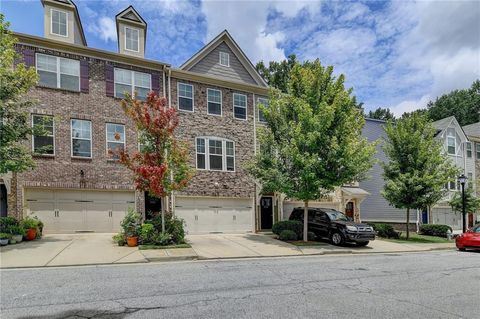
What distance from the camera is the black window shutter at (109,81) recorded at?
1962 cm

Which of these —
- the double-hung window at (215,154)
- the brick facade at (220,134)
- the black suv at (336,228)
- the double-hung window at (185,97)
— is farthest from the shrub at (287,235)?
the double-hung window at (185,97)

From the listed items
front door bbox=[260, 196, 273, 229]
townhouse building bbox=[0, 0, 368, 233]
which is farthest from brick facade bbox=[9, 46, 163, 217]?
front door bbox=[260, 196, 273, 229]

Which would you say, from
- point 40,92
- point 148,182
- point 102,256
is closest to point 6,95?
point 40,92

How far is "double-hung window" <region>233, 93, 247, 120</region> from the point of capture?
23172mm

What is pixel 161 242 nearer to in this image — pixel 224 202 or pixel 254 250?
pixel 254 250

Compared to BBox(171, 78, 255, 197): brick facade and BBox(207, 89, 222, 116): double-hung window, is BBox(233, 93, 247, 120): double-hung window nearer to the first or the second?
BBox(171, 78, 255, 197): brick facade

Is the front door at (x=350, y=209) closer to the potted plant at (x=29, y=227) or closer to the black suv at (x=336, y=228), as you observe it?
the black suv at (x=336, y=228)

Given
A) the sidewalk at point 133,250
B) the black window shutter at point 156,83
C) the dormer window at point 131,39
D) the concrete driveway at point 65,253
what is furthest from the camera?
the dormer window at point 131,39

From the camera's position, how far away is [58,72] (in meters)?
18.7

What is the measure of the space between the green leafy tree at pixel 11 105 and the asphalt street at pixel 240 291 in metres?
5.68

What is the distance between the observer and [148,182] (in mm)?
15328

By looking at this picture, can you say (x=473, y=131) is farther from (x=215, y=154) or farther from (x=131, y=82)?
(x=131, y=82)

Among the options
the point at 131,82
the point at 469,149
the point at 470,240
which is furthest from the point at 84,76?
the point at 469,149

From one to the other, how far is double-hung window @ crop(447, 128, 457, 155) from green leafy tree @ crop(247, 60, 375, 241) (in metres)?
20.3
